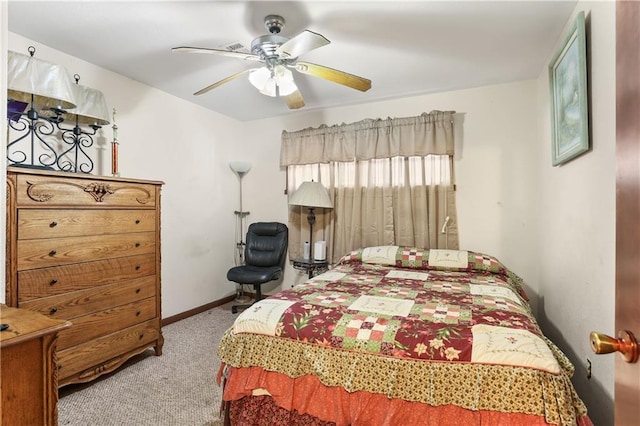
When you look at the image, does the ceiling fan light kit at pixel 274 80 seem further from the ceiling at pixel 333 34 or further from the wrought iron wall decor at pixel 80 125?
the wrought iron wall decor at pixel 80 125

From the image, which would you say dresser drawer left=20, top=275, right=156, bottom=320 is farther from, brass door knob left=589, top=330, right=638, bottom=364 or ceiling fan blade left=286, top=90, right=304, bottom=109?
brass door knob left=589, top=330, right=638, bottom=364

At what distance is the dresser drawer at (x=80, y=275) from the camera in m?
1.79

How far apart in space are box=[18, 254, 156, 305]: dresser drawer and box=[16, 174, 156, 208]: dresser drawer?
398 millimetres

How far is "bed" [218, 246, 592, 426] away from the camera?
1224 millimetres

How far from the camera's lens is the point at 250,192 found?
4.29 meters

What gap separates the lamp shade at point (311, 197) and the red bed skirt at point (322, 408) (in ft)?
6.74

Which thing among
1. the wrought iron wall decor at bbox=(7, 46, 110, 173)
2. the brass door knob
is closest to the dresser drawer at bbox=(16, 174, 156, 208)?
the wrought iron wall decor at bbox=(7, 46, 110, 173)

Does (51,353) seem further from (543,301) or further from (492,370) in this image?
(543,301)

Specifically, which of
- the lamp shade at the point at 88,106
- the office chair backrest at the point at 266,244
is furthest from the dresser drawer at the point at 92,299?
the office chair backrest at the point at 266,244

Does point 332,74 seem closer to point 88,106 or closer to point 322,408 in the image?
point 88,106

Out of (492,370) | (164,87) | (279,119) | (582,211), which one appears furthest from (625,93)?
(279,119)

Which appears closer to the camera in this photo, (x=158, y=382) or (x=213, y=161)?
(x=158, y=382)

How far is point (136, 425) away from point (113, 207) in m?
1.40

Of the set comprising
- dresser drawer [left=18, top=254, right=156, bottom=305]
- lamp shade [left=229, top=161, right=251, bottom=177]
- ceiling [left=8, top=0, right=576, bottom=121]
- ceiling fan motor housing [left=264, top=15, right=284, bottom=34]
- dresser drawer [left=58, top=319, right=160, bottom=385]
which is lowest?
dresser drawer [left=58, top=319, right=160, bottom=385]
